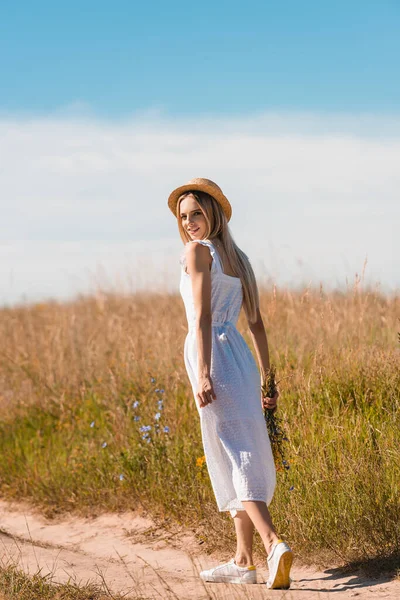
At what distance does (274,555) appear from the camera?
12.4ft

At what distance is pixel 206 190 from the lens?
410cm

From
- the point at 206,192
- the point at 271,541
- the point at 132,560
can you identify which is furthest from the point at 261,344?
the point at 132,560

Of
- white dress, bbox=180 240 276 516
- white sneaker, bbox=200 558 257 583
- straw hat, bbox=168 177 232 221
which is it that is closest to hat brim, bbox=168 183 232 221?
straw hat, bbox=168 177 232 221

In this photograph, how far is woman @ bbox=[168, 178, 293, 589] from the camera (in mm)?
3824

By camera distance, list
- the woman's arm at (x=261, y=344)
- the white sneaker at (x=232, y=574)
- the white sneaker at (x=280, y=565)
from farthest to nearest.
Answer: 1. the woman's arm at (x=261, y=344)
2. the white sneaker at (x=232, y=574)
3. the white sneaker at (x=280, y=565)

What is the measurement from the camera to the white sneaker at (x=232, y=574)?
4047 mm

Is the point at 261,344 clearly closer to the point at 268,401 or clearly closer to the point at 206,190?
the point at 268,401

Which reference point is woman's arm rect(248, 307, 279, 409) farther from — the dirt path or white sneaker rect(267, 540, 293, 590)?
the dirt path

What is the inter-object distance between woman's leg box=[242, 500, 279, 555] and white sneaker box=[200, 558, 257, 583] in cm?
28

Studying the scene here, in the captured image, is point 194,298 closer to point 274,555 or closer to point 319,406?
point 274,555

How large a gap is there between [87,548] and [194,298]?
2.78 metres

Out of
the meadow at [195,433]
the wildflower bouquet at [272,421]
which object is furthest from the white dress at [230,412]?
the meadow at [195,433]

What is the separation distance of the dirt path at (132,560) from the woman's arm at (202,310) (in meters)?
0.83

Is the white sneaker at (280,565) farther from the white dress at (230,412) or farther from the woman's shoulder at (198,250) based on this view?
the woman's shoulder at (198,250)
